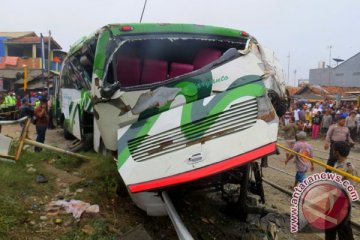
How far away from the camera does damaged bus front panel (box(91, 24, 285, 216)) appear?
414 centimetres

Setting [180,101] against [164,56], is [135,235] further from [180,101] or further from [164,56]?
[164,56]

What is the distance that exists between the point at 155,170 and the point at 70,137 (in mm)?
7638

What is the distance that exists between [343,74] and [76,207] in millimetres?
43378

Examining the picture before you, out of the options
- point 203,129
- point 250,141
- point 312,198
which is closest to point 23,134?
point 203,129

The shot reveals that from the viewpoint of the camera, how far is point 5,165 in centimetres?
624

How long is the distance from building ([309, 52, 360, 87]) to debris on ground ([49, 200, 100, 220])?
40914 mm

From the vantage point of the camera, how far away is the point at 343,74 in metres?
43.7

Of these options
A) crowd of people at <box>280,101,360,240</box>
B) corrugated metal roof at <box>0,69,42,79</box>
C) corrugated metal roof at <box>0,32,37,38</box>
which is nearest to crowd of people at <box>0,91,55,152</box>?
crowd of people at <box>280,101,360,240</box>
